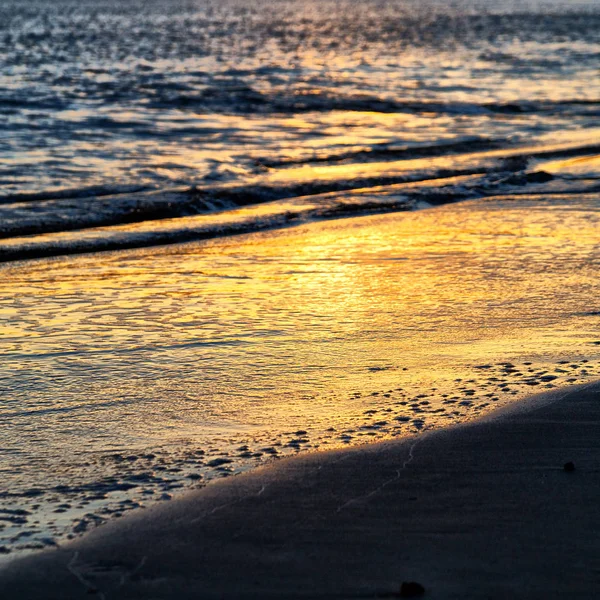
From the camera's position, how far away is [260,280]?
6.84m

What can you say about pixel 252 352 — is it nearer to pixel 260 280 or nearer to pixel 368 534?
pixel 260 280

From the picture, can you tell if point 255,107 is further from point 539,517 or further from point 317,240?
point 539,517

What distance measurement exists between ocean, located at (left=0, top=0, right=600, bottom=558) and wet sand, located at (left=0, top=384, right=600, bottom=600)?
7.3 inches

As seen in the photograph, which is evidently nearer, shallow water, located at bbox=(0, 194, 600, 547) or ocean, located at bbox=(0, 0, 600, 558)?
shallow water, located at bbox=(0, 194, 600, 547)

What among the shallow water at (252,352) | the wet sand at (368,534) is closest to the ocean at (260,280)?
the shallow water at (252,352)

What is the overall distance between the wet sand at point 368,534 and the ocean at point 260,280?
19 centimetres

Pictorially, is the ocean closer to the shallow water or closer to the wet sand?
the shallow water

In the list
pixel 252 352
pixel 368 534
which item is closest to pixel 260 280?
pixel 252 352

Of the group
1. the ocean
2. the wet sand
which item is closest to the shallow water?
the ocean

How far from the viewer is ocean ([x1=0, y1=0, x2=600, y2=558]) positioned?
13.2 feet

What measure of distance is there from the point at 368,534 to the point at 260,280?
3.77 meters

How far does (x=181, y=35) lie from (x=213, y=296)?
41016 millimetres

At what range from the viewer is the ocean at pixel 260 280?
13.2 ft

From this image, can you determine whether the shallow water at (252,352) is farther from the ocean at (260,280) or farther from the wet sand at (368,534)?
the wet sand at (368,534)
